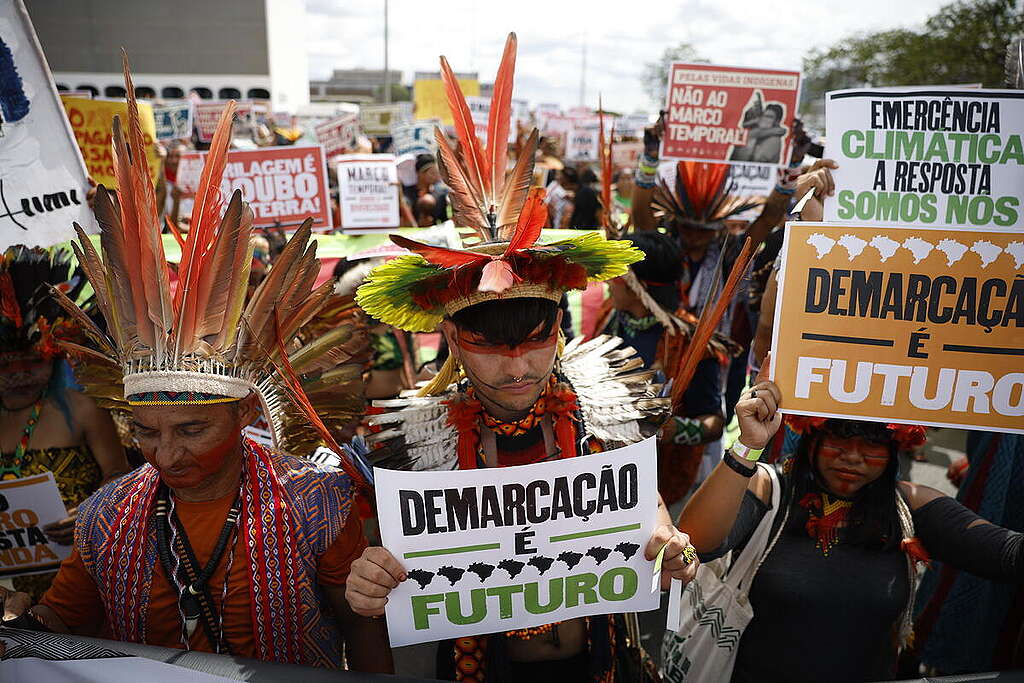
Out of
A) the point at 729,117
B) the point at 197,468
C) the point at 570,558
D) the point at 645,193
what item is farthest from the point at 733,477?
the point at 729,117

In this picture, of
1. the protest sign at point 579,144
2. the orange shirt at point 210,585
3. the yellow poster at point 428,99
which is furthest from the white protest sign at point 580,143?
the orange shirt at point 210,585

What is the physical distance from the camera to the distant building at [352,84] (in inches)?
3168

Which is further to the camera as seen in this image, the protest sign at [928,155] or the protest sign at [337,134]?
the protest sign at [337,134]

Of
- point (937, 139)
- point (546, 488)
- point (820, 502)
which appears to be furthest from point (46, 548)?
point (937, 139)

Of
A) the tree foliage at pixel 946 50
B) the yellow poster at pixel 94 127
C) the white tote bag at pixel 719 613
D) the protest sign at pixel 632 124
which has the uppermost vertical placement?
the tree foliage at pixel 946 50

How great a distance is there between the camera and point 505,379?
5.79ft

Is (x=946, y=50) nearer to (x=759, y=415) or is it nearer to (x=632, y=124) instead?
(x=632, y=124)

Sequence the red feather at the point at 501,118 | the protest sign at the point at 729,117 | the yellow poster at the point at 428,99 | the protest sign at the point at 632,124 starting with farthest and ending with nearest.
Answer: the protest sign at the point at 632,124 < the yellow poster at the point at 428,99 < the protest sign at the point at 729,117 < the red feather at the point at 501,118

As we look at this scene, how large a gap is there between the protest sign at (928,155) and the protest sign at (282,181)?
4309 millimetres

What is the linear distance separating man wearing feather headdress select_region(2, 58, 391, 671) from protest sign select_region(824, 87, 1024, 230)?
2.00 m

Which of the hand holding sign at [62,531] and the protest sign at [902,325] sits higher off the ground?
the protest sign at [902,325]

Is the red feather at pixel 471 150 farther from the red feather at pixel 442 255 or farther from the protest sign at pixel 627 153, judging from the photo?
the protest sign at pixel 627 153

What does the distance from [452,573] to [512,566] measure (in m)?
0.14

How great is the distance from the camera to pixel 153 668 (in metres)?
1.46
